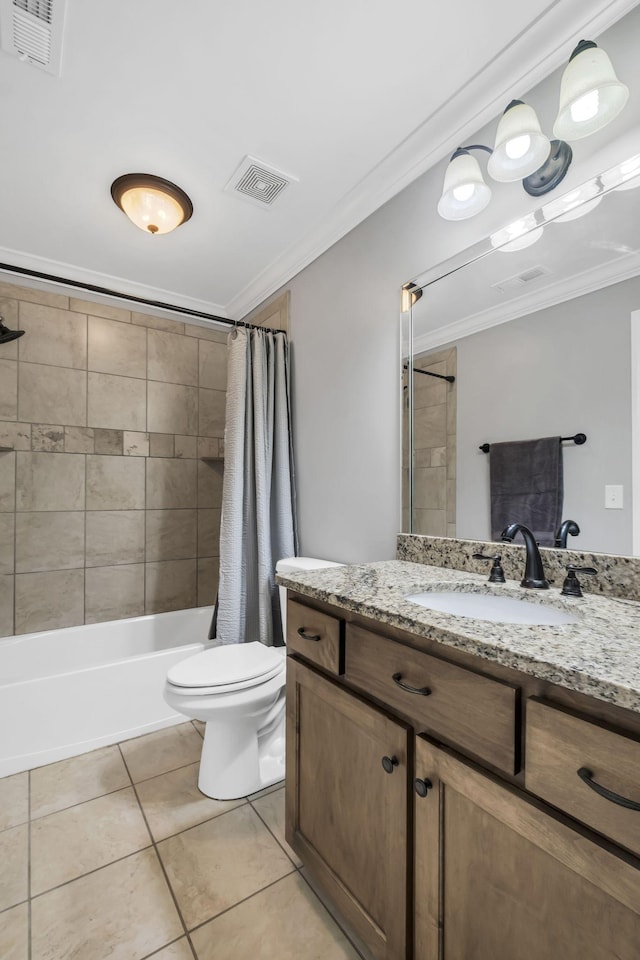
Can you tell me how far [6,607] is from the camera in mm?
2371

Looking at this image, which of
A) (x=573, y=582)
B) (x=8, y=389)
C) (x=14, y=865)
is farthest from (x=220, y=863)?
(x=8, y=389)

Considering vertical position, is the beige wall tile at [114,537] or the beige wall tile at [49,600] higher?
the beige wall tile at [114,537]

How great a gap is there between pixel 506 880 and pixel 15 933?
1.26 meters

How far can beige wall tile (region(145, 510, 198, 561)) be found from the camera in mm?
2832

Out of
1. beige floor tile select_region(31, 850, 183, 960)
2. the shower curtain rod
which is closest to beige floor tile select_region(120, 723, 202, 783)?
beige floor tile select_region(31, 850, 183, 960)

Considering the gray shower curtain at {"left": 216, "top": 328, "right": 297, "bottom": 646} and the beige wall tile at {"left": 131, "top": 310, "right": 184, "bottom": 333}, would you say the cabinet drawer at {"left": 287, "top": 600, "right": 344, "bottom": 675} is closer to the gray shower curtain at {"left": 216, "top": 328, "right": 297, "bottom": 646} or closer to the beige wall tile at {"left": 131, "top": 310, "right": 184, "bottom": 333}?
the gray shower curtain at {"left": 216, "top": 328, "right": 297, "bottom": 646}

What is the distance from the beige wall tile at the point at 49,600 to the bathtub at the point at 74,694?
0.20 feet

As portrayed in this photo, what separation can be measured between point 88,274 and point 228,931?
2.96m

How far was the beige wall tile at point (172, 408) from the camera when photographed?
9.34ft

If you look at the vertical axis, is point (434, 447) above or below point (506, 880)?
above

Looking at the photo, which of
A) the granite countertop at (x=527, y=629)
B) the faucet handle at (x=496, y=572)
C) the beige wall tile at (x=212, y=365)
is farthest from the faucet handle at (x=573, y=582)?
the beige wall tile at (x=212, y=365)

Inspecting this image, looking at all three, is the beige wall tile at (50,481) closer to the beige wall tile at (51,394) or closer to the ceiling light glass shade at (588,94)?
the beige wall tile at (51,394)

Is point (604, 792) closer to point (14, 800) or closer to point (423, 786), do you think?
point (423, 786)

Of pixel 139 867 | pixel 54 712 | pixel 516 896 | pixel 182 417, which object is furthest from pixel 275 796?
pixel 182 417
